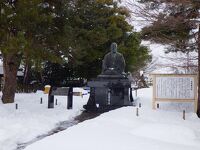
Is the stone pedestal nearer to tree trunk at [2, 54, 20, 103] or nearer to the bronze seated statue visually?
the bronze seated statue

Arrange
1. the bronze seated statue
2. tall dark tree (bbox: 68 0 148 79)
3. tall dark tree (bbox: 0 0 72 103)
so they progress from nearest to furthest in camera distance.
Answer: tall dark tree (bbox: 0 0 72 103)
the bronze seated statue
tall dark tree (bbox: 68 0 148 79)

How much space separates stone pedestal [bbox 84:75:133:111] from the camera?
17078 mm

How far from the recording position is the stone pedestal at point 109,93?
17.1 meters

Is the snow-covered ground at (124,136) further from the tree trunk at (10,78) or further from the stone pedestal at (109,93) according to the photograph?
the tree trunk at (10,78)

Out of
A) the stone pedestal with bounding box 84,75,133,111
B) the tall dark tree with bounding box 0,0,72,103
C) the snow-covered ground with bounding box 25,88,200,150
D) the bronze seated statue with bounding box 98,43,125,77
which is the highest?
the tall dark tree with bounding box 0,0,72,103

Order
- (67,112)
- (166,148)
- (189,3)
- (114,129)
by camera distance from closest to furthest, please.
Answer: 1. (166,148)
2. (114,129)
3. (189,3)
4. (67,112)

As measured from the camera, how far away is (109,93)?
57.0ft

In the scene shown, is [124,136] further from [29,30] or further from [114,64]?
[114,64]

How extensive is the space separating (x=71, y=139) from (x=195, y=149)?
260cm

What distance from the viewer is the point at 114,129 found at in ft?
32.4

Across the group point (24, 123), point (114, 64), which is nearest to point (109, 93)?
point (114, 64)

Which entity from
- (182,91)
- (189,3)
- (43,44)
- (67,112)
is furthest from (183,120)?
(43,44)

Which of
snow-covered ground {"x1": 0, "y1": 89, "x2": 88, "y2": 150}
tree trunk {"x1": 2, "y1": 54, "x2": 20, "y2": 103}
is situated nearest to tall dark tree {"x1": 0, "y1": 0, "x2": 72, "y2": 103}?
tree trunk {"x1": 2, "y1": 54, "x2": 20, "y2": 103}

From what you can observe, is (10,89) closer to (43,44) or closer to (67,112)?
(43,44)
